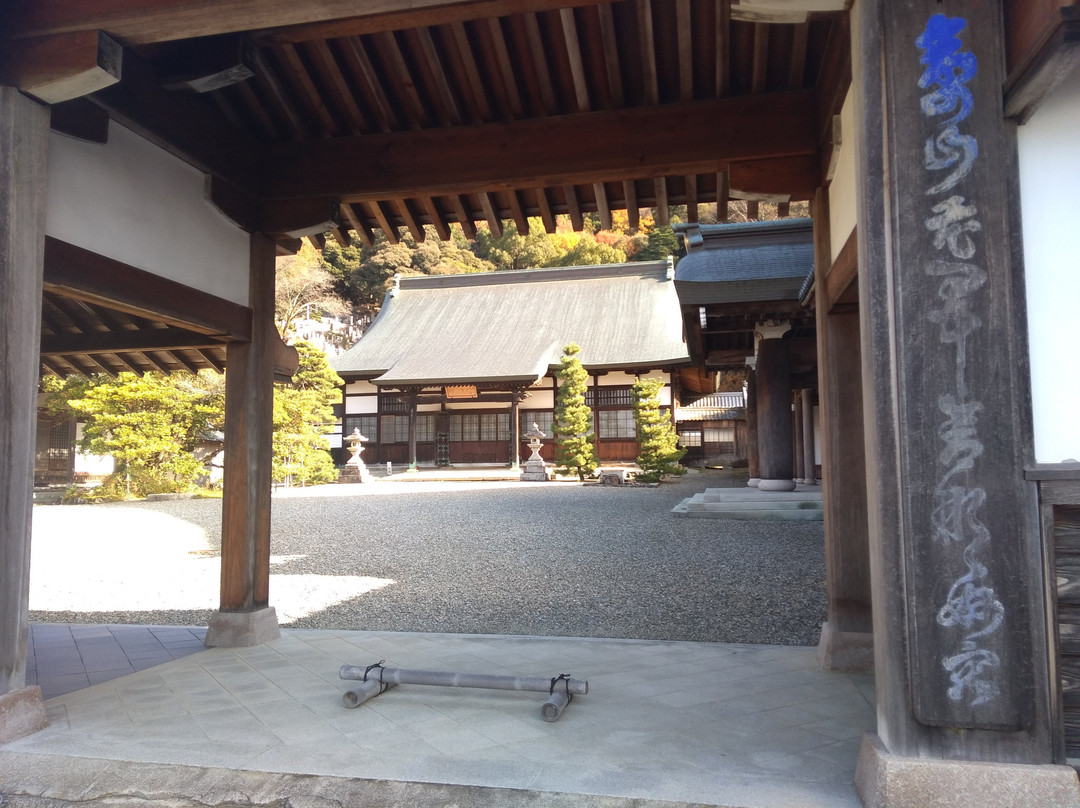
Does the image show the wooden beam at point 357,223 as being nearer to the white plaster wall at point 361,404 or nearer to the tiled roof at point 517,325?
the tiled roof at point 517,325

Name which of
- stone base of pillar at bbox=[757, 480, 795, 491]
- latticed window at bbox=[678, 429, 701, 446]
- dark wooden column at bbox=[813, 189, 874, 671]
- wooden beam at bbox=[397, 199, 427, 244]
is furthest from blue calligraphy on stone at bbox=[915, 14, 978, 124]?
latticed window at bbox=[678, 429, 701, 446]

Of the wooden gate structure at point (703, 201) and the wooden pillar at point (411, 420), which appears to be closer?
the wooden gate structure at point (703, 201)

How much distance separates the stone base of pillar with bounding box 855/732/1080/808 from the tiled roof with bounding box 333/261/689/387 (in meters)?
17.2

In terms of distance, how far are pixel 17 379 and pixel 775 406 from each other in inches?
315

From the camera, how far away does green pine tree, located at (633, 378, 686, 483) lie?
609 inches

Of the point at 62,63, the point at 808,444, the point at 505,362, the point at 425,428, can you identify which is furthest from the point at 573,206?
the point at 425,428

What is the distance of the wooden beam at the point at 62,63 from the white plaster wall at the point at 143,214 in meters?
0.27

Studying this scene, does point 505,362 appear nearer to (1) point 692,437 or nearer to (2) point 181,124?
(1) point 692,437

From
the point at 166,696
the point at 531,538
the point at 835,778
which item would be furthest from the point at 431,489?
the point at 835,778

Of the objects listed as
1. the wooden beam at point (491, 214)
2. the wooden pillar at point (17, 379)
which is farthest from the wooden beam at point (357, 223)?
the wooden pillar at point (17, 379)

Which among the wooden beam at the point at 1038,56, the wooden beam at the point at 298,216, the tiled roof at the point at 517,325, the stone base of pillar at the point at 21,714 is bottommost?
the stone base of pillar at the point at 21,714

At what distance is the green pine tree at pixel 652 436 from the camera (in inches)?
609

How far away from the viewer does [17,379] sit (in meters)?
2.36

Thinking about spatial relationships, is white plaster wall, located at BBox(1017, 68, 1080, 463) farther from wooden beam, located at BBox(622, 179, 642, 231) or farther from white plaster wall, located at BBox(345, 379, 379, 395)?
white plaster wall, located at BBox(345, 379, 379, 395)
